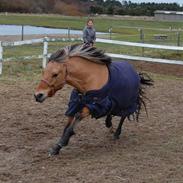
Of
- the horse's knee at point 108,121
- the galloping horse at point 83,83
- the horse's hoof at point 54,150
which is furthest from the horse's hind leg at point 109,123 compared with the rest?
the horse's hoof at point 54,150

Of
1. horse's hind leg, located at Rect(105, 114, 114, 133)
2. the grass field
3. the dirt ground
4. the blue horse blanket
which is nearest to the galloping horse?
the blue horse blanket

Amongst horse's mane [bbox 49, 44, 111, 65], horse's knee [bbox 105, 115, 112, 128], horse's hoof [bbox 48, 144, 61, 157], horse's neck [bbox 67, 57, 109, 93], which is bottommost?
horse's hoof [bbox 48, 144, 61, 157]

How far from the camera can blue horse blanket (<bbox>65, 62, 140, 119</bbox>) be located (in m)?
6.45

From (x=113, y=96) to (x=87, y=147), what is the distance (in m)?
0.79

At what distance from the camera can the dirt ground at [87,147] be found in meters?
5.61

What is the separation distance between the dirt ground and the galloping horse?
0.45 metres

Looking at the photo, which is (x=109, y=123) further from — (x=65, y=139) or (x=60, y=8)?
(x=60, y=8)

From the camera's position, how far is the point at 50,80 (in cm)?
626

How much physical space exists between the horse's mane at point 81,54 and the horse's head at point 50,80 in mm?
89

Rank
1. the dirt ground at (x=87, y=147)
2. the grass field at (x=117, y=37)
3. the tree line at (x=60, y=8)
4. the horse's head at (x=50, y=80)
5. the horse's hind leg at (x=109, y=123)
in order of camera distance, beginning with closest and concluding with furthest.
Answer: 1. the dirt ground at (x=87, y=147)
2. the horse's head at (x=50, y=80)
3. the horse's hind leg at (x=109, y=123)
4. the grass field at (x=117, y=37)
5. the tree line at (x=60, y=8)

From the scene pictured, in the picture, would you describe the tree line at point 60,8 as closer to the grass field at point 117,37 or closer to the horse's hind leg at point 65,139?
the grass field at point 117,37

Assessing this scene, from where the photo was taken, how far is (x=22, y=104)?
31.9 feet

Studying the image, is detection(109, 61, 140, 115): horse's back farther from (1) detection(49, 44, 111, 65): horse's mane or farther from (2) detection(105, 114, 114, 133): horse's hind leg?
(2) detection(105, 114, 114, 133): horse's hind leg

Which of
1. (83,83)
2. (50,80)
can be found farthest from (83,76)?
(50,80)
